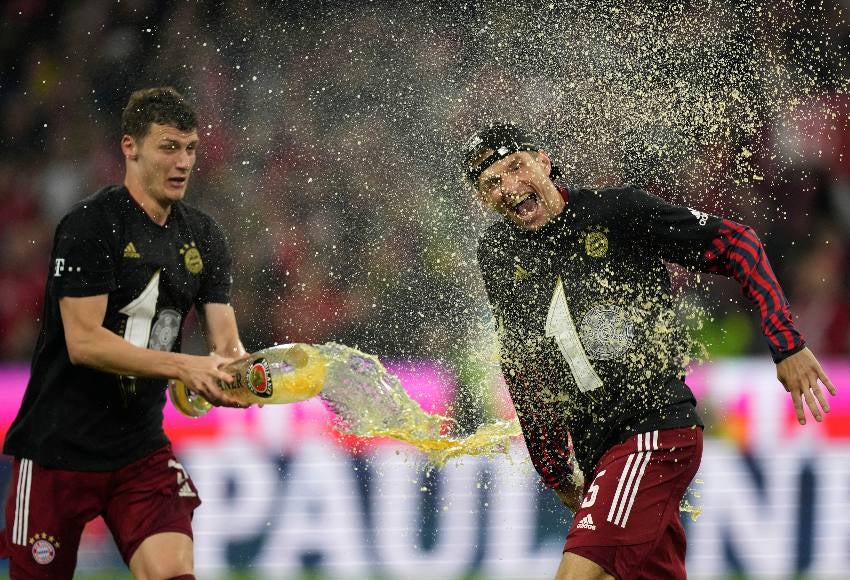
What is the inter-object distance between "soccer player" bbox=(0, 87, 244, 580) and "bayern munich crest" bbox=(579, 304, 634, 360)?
4.10 ft

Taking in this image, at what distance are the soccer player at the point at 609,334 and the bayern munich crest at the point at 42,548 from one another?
1.73m

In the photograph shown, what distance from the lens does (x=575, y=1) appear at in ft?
28.4

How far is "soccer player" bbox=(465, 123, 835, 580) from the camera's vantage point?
3.86m

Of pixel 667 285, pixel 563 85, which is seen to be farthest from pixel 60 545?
pixel 563 85

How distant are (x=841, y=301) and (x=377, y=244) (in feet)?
9.99

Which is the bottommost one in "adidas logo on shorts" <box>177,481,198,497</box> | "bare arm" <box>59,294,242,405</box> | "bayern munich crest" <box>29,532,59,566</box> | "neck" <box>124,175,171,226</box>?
"bayern munich crest" <box>29,532,59,566</box>

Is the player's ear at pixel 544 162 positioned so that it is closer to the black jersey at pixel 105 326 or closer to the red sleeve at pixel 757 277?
the red sleeve at pixel 757 277

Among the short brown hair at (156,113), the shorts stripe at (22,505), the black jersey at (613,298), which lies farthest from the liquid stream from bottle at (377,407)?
the shorts stripe at (22,505)

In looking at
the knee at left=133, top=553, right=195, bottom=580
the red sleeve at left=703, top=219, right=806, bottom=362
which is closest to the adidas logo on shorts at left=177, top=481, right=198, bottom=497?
the knee at left=133, top=553, right=195, bottom=580

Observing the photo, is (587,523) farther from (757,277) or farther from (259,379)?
(259,379)

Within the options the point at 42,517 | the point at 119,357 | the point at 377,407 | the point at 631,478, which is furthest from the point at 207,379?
the point at 631,478

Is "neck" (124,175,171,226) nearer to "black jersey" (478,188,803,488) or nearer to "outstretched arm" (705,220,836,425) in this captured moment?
"black jersey" (478,188,803,488)

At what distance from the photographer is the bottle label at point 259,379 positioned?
13.2ft

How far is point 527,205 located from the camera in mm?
4191
